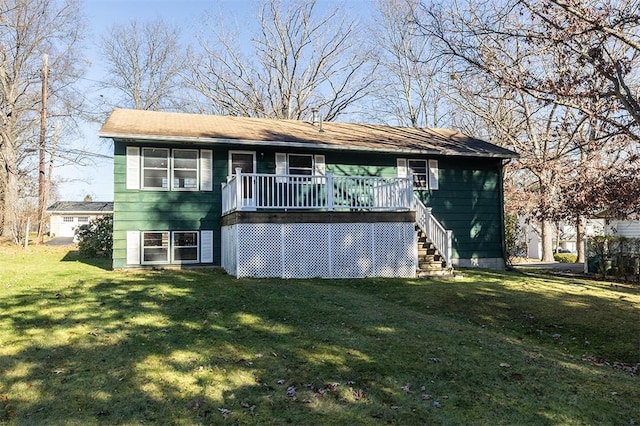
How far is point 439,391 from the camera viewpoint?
446 cm

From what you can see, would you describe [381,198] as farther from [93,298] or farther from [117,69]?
[117,69]

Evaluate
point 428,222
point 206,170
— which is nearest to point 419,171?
point 428,222

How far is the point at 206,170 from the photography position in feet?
45.1

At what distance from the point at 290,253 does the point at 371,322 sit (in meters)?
4.63

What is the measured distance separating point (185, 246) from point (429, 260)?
7129mm

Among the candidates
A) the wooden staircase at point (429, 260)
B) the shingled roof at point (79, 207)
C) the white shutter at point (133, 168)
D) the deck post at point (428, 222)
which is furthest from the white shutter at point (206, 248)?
the shingled roof at point (79, 207)

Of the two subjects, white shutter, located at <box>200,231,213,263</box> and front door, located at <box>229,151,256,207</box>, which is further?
front door, located at <box>229,151,256,207</box>

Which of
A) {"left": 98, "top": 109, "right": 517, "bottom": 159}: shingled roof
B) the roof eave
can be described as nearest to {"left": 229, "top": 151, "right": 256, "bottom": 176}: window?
{"left": 98, "top": 109, "right": 517, "bottom": 159}: shingled roof

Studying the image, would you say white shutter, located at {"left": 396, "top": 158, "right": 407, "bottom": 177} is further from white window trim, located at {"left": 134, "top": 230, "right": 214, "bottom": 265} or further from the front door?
white window trim, located at {"left": 134, "top": 230, "right": 214, "bottom": 265}

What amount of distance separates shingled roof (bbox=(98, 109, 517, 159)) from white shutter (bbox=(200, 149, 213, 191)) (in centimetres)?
62

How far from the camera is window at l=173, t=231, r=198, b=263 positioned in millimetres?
13570

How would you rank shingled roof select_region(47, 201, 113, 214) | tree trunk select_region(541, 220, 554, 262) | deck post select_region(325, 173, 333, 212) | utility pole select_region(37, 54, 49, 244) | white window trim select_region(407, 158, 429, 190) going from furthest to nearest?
shingled roof select_region(47, 201, 113, 214)
tree trunk select_region(541, 220, 554, 262)
utility pole select_region(37, 54, 49, 244)
white window trim select_region(407, 158, 429, 190)
deck post select_region(325, 173, 333, 212)

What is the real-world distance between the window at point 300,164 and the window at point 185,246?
3.61 metres

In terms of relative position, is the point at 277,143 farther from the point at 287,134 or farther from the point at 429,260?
the point at 429,260
